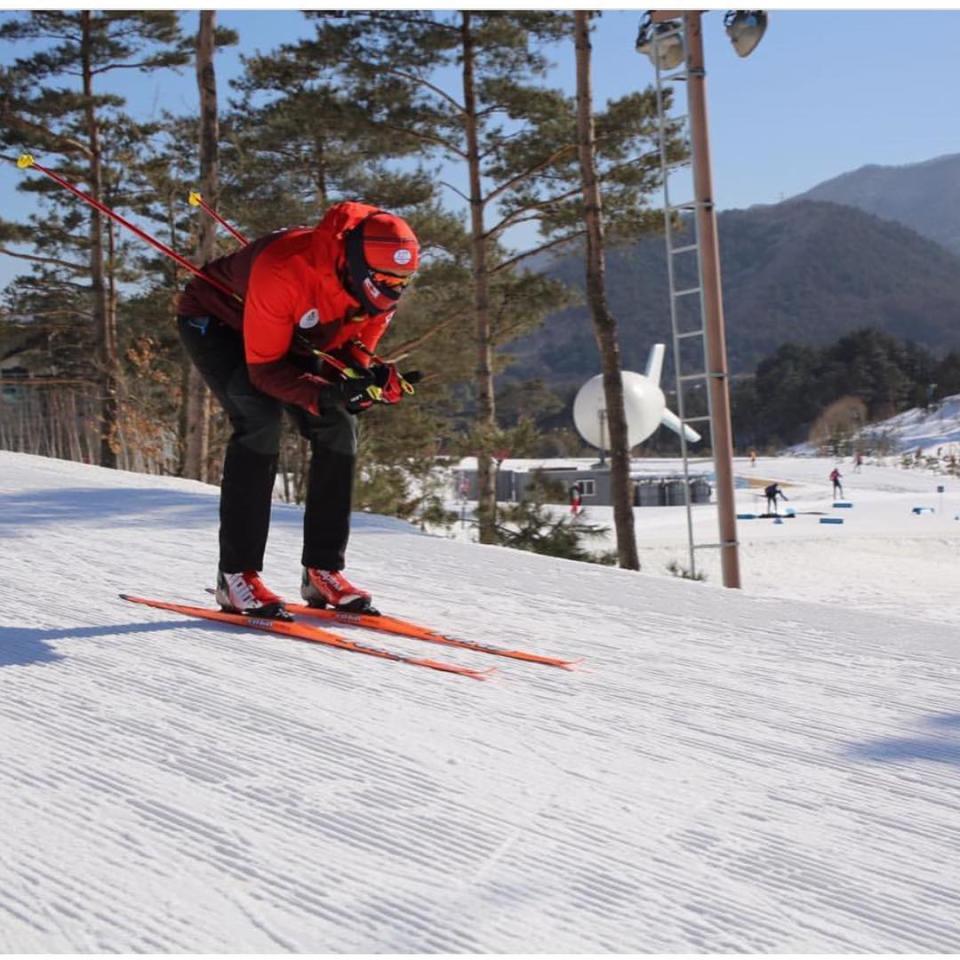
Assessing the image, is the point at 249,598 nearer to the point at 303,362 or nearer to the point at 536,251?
the point at 303,362

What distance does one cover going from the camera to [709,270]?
1003cm

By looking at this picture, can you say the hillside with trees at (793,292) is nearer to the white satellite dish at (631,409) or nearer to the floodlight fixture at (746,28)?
the white satellite dish at (631,409)

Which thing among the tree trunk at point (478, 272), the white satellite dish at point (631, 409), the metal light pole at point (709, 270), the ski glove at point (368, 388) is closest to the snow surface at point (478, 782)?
the ski glove at point (368, 388)

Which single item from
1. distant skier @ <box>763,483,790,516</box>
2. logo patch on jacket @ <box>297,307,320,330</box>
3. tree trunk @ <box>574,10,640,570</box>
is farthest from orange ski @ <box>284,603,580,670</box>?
distant skier @ <box>763,483,790,516</box>

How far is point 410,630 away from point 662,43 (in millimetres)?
8239

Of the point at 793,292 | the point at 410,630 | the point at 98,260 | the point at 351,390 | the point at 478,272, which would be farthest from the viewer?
the point at 793,292

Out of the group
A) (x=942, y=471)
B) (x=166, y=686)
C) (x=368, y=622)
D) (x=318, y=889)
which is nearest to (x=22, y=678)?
(x=166, y=686)

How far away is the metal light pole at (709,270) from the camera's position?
10039 mm

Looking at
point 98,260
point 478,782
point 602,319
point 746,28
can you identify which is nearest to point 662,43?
point 746,28

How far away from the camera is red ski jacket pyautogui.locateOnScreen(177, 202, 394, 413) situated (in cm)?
324

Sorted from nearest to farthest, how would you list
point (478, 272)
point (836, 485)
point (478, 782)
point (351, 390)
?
1. point (478, 782)
2. point (351, 390)
3. point (478, 272)
4. point (836, 485)

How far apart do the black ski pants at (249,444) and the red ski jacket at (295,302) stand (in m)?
0.13

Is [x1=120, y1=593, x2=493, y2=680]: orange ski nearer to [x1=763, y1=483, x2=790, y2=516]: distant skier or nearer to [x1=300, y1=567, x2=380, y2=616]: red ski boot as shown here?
[x1=300, y1=567, x2=380, y2=616]: red ski boot

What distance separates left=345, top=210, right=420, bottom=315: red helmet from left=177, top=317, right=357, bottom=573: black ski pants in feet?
1.13
